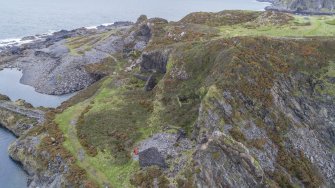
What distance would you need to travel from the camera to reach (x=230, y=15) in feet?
326

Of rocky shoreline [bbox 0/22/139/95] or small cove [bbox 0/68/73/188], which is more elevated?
rocky shoreline [bbox 0/22/139/95]

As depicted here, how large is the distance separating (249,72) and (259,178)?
693 inches

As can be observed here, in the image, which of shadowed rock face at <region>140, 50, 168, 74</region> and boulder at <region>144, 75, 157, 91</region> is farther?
shadowed rock face at <region>140, 50, 168, 74</region>

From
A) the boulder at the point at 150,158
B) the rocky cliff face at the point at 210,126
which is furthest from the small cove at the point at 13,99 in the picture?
the boulder at the point at 150,158

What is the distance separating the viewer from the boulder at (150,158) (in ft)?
168

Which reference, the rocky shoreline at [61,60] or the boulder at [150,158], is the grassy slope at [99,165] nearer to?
the boulder at [150,158]

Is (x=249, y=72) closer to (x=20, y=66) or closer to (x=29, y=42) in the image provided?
(x=20, y=66)

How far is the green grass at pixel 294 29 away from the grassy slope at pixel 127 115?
0.20 meters

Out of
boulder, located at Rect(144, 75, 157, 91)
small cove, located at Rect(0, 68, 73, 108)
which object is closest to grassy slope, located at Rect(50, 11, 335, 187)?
boulder, located at Rect(144, 75, 157, 91)

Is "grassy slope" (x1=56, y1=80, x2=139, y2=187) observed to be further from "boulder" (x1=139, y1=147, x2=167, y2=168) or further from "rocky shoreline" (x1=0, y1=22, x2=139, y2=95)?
"rocky shoreline" (x1=0, y1=22, x2=139, y2=95)

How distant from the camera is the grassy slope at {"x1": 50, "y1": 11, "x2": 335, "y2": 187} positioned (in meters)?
54.4

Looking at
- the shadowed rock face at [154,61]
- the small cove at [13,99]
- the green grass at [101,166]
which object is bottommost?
the small cove at [13,99]

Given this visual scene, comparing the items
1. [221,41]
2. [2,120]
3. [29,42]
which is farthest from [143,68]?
[29,42]

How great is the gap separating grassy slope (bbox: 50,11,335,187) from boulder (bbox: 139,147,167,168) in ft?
4.43
